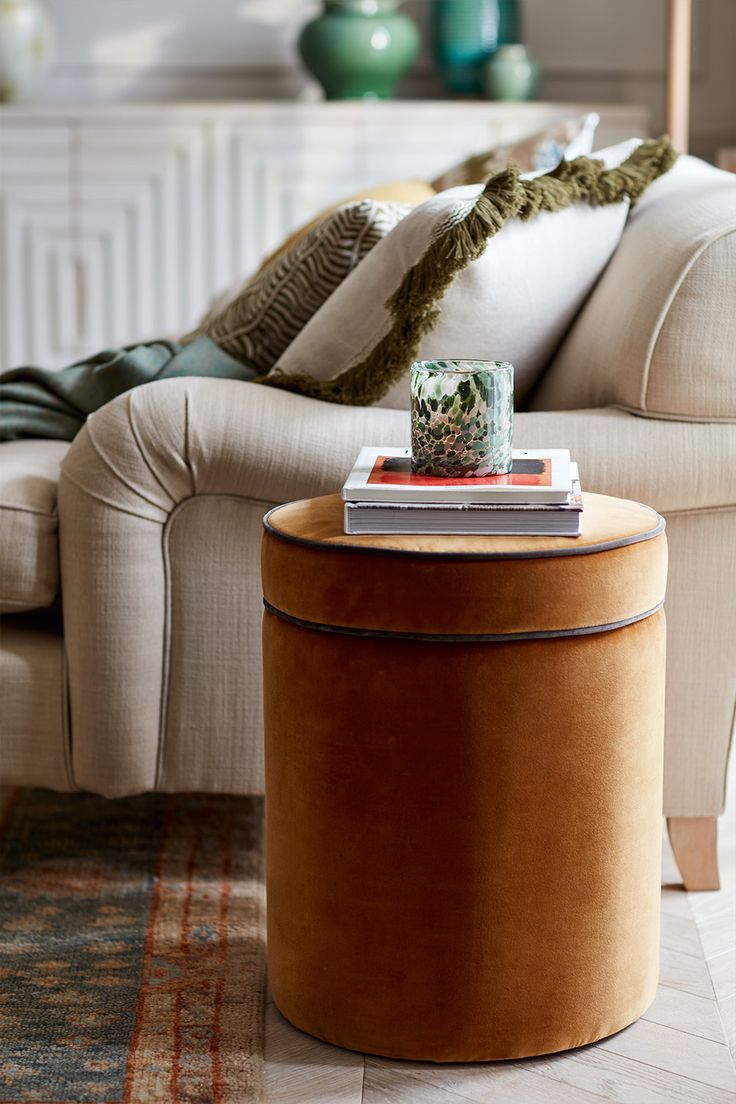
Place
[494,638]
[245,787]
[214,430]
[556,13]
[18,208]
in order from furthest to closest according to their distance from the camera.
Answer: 1. [556,13]
2. [18,208]
3. [245,787]
4. [214,430]
5. [494,638]

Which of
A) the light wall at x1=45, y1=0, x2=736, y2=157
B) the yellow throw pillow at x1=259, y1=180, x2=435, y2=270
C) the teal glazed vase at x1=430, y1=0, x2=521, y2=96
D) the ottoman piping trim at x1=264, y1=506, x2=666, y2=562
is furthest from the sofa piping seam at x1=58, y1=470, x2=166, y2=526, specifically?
the light wall at x1=45, y1=0, x2=736, y2=157

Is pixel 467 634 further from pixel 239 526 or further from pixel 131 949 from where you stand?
pixel 131 949

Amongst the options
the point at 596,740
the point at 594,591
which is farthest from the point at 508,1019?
the point at 594,591

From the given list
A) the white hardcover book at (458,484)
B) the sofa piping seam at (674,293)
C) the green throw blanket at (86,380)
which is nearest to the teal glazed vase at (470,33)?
the green throw blanket at (86,380)

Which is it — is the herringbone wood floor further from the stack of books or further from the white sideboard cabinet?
the white sideboard cabinet

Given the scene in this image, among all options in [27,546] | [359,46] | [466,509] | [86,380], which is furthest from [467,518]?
[359,46]

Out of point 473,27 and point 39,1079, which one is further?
point 473,27

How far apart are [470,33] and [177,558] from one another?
239 centimetres

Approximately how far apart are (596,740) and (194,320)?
2.53 metres

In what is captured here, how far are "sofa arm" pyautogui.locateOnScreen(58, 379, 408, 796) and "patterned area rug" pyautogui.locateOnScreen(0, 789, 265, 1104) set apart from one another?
0.13 m

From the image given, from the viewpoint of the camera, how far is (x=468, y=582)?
99 cm

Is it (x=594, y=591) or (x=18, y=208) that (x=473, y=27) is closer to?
(x=18, y=208)

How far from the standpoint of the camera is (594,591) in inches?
39.9

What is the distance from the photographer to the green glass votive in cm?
110
